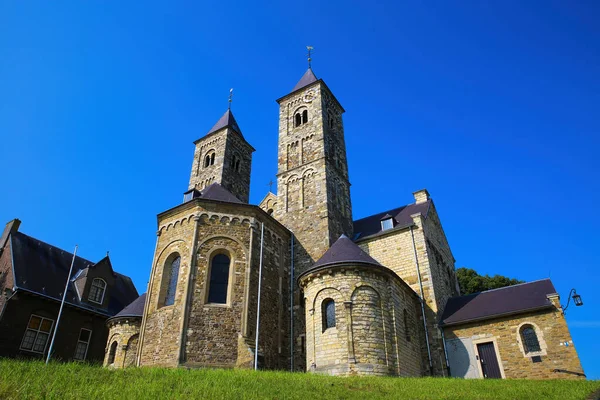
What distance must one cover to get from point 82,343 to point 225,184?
14.6 m

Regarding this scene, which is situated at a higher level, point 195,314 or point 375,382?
point 195,314

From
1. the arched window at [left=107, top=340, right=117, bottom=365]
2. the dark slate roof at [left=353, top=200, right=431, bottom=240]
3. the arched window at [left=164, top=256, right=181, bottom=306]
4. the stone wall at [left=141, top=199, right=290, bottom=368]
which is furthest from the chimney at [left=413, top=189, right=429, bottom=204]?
the arched window at [left=107, top=340, right=117, bottom=365]

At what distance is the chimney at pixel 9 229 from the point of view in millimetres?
24903

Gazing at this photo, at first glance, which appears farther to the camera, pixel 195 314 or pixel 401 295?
pixel 401 295

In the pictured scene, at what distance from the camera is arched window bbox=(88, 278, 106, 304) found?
26375 millimetres

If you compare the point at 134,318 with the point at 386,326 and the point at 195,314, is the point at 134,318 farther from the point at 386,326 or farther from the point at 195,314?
the point at 386,326

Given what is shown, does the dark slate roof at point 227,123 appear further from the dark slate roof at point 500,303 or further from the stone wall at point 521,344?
the stone wall at point 521,344

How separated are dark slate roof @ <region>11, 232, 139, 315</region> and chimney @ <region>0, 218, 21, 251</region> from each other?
Answer: 0.34 metres

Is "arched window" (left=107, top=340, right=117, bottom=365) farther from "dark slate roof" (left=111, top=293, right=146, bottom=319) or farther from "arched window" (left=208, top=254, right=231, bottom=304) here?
"arched window" (left=208, top=254, right=231, bottom=304)

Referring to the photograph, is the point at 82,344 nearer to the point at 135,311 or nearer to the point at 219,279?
the point at 135,311

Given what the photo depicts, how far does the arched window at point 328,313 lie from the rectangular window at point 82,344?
1616cm

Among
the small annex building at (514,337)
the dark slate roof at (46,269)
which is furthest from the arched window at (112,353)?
the small annex building at (514,337)

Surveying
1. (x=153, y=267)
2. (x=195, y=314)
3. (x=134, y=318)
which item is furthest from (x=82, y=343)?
(x=195, y=314)

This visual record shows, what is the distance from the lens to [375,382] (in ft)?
40.8
